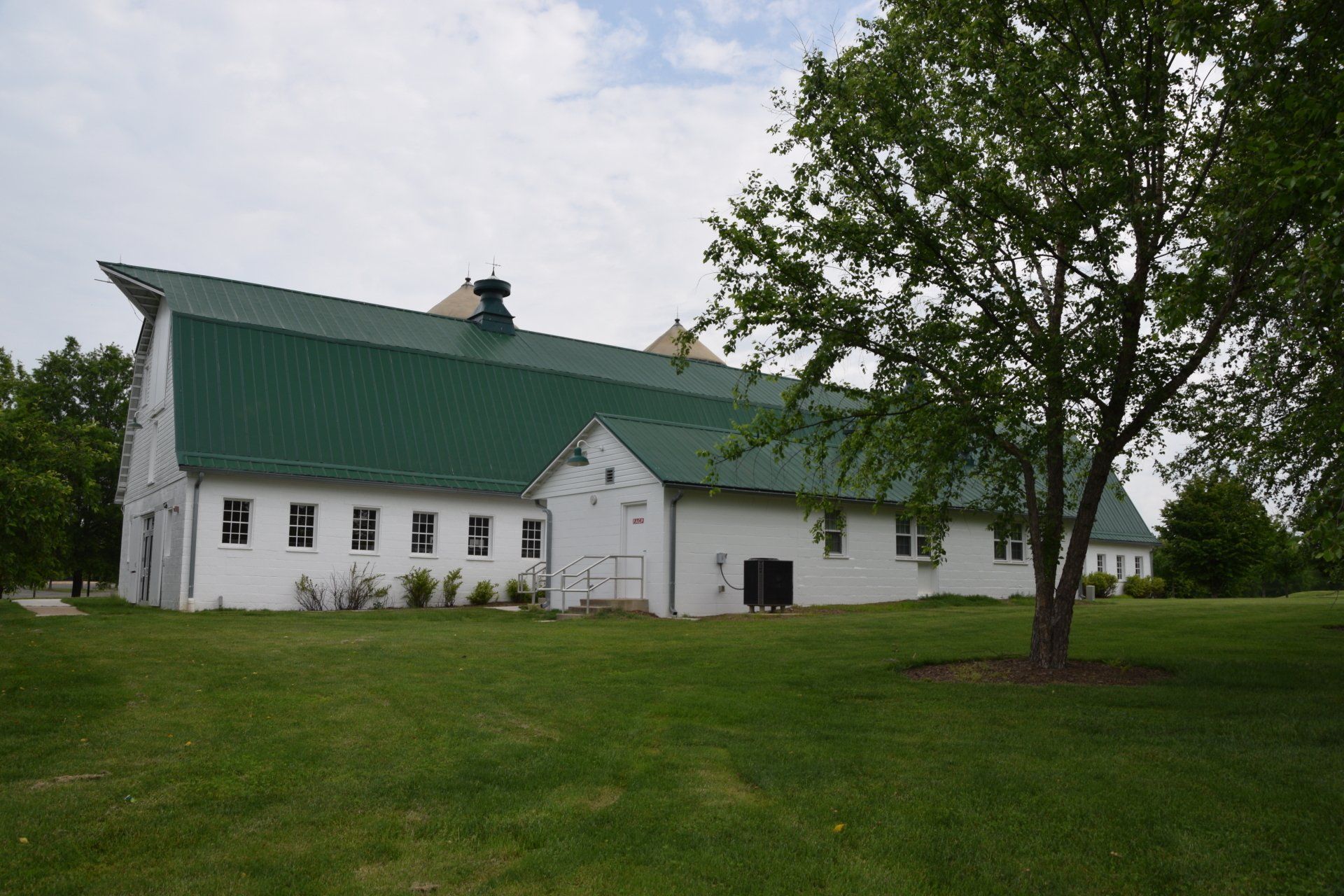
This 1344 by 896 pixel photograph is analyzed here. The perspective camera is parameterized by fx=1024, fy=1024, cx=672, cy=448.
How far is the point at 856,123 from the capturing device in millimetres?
10953

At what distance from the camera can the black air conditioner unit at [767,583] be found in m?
22.4

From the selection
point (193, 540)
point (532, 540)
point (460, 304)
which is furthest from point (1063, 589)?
point (460, 304)

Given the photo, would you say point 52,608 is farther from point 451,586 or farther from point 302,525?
point 451,586

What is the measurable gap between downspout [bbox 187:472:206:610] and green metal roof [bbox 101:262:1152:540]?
610 millimetres

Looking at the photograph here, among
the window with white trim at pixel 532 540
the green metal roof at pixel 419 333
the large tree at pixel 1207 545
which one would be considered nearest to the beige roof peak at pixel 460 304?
the green metal roof at pixel 419 333

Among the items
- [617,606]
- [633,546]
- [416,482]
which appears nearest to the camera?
[617,606]

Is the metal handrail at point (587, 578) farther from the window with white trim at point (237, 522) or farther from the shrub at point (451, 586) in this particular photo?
the window with white trim at point (237, 522)

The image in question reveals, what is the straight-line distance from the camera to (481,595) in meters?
26.8

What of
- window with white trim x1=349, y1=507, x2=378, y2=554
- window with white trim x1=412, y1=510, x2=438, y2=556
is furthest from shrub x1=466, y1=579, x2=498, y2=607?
window with white trim x1=349, y1=507, x2=378, y2=554

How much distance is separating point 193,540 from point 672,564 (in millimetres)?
10874

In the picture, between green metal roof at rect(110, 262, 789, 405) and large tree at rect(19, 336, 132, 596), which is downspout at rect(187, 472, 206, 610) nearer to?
green metal roof at rect(110, 262, 789, 405)

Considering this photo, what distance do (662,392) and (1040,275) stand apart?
22.2 m

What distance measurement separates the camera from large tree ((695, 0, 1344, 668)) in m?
10.4

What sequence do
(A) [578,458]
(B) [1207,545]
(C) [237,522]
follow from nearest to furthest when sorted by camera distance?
(A) [578,458] → (C) [237,522] → (B) [1207,545]
